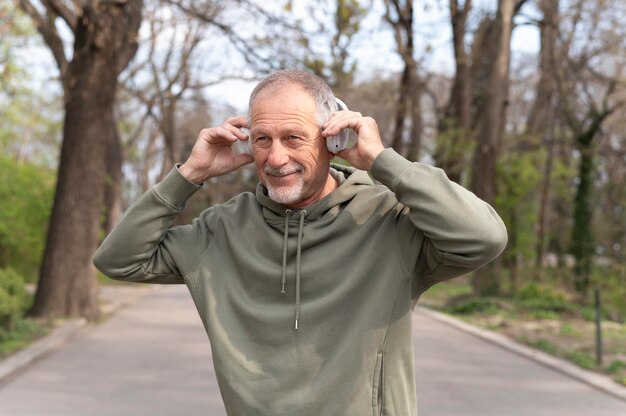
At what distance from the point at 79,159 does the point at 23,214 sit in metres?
7.22

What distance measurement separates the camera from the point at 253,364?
2484 millimetres

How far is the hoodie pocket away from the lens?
2431 mm

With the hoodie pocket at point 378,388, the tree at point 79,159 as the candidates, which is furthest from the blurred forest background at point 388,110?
the hoodie pocket at point 378,388

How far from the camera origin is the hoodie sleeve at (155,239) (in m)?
2.69

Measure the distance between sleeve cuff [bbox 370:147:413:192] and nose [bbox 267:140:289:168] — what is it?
27 centimetres

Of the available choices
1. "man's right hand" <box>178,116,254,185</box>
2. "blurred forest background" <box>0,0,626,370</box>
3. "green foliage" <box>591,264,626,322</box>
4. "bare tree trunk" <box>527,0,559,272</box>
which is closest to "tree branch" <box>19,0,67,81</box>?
"blurred forest background" <box>0,0,626,370</box>

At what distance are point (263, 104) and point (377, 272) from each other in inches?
24.4

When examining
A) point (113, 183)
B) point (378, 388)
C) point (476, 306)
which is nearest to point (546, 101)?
point (476, 306)

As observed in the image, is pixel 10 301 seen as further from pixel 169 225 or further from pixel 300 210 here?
pixel 300 210

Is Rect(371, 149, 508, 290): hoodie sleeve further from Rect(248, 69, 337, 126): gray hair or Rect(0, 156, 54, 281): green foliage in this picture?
Rect(0, 156, 54, 281): green foliage

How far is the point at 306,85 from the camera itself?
259cm

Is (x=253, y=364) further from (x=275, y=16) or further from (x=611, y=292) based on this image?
(x=611, y=292)

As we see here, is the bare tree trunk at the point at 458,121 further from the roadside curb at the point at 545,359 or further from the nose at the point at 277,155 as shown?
the nose at the point at 277,155

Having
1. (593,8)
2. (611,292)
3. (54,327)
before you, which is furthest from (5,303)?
(593,8)
